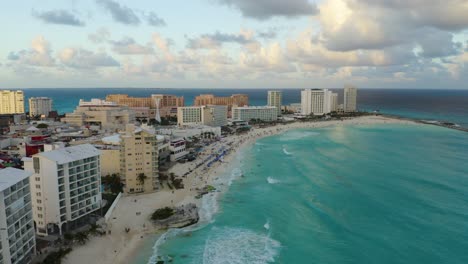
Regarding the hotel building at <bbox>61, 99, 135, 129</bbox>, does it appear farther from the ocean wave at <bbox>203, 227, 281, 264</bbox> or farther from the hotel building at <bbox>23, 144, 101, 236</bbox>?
the ocean wave at <bbox>203, 227, 281, 264</bbox>

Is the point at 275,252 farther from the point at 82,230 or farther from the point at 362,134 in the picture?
the point at 362,134

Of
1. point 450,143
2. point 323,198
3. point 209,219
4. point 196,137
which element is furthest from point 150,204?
point 450,143

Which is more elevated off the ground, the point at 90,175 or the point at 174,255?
the point at 90,175

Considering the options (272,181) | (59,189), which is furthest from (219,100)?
(59,189)

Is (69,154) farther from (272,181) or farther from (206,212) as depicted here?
(272,181)

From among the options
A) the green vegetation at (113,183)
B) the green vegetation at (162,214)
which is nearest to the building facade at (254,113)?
the green vegetation at (113,183)

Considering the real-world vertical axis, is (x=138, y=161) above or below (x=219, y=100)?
below

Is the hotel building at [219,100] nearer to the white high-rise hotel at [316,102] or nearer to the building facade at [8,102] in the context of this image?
the white high-rise hotel at [316,102]
